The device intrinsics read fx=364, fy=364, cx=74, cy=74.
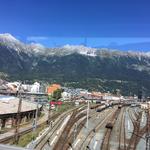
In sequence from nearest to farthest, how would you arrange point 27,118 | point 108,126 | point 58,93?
point 108,126
point 27,118
point 58,93

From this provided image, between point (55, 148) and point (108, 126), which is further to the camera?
point (108, 126)

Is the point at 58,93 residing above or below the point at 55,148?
above

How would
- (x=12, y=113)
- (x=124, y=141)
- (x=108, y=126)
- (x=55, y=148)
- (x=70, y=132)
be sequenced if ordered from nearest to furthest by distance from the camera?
(x=55, y=148) < (x=124, y=141) < (x=70, y=132) < (x=12, y=113) < (x=108, y=126)

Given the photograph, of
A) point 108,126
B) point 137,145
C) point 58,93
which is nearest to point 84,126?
point 108,126

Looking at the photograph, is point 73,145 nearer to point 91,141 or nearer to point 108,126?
point 91,141

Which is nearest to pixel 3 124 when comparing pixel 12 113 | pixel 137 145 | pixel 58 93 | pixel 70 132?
pixel 12 113

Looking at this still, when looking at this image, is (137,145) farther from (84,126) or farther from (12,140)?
(84,126)

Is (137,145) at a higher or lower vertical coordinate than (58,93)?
lower

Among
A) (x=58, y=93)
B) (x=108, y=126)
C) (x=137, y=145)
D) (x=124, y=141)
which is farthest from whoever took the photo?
(x=58, y=93)

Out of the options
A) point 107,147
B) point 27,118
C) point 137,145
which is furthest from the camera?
point 27,118
